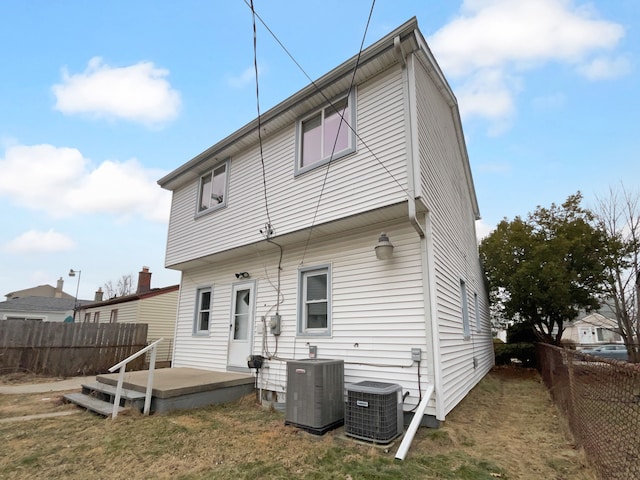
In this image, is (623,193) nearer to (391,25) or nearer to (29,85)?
(391,25)

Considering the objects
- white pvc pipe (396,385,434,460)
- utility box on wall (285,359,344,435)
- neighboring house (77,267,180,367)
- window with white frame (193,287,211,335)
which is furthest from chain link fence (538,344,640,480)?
neighboring house (77,267,180,367)

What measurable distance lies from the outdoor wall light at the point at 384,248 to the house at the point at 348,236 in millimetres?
17

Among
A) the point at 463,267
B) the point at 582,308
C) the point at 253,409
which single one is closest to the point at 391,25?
the point at 463,267

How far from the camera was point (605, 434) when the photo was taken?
3.44m

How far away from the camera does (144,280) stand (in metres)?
18.6

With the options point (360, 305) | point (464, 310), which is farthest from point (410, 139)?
point (464, 310)

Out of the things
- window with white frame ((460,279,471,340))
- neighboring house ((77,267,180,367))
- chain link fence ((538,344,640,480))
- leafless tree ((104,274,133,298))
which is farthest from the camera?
leafless tree ((104,274,133,298))

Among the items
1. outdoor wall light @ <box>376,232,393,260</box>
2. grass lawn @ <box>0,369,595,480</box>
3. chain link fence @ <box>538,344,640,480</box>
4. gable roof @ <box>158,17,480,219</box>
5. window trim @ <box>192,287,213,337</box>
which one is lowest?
grass lawn @ <box>0,369,595,480</box>

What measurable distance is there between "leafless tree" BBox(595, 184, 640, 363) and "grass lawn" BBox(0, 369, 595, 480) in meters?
8.86

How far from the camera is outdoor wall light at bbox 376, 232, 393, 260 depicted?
5465 millimetres

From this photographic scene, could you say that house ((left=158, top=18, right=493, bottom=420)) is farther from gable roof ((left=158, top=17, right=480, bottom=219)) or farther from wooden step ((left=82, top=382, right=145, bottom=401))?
wooden step ((left=82, top=382, right=145, bottom=401))

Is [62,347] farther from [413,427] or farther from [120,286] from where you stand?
[120,286]

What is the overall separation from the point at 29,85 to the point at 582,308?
64.7ft

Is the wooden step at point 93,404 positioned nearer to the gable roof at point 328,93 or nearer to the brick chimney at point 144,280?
the gable roof at point 328,93
